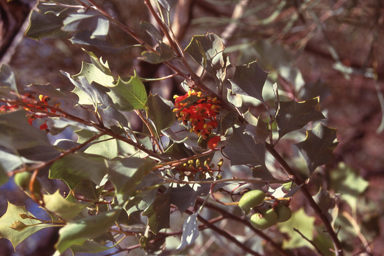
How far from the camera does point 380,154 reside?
1.65m

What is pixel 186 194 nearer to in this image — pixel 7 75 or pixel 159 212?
pixel 159 212

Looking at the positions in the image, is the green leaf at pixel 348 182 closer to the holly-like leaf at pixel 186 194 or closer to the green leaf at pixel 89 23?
the holly-like leaf at pixel 186 194

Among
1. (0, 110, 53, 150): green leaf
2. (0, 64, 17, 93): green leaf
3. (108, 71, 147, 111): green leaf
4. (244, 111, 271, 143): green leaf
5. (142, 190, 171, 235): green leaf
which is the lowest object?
(142, 190, 171, 235): green leaf

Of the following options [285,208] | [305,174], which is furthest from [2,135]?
[305,174]

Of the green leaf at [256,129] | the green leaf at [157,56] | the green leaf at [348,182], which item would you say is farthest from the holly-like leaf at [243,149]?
the green leaf at [348,182]

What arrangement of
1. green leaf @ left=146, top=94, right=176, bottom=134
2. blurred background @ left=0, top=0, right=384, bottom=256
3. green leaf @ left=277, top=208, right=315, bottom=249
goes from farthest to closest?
blurred background @ left=0, top=0, right=384, bottom=256 → green leaf @ left=277, top=208, right=315, bottom=249 → green leaf @ left=146, top=94, right=176, bottom=134

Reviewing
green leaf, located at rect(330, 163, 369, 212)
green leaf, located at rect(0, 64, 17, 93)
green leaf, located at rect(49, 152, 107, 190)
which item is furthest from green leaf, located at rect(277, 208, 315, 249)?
green leaf, located at rect(0, 64, 17, 93)

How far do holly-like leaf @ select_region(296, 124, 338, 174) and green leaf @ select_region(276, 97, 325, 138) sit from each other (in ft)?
0.10

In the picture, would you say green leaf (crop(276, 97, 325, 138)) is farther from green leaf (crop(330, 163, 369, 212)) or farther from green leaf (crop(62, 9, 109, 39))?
green leaf (crop(330, 163, 369, 212))

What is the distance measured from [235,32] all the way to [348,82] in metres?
0.73

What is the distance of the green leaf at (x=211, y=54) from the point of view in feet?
1.14

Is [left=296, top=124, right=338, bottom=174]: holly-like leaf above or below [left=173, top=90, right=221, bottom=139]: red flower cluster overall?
below

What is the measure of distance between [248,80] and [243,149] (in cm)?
8

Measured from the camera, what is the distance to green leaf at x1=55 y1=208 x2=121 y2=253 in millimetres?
238
